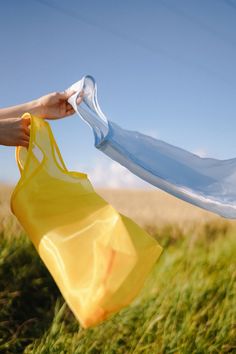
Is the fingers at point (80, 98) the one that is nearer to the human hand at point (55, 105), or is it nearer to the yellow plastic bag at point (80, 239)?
the human hand at point (55, 105)

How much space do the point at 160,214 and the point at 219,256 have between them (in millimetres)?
605

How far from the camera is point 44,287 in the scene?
2.47 metres

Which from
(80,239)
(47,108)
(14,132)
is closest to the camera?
(80,239)

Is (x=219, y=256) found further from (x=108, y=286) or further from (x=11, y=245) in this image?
(x=108, y=286)

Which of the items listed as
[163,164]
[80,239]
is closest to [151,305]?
[163,164]

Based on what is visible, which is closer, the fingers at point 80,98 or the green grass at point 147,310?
the fingers at point 80,98

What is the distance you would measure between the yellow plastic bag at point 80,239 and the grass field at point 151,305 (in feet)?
3.18

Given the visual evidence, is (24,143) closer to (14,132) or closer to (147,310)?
(14,132)

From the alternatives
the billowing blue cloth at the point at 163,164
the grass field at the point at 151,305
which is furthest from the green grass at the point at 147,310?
the billowing blue cloth at the point at 163,164

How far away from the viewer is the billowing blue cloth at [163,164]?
4.21 feet

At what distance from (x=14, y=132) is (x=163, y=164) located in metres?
0.44

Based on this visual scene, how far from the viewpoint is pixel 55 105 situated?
1.34 m

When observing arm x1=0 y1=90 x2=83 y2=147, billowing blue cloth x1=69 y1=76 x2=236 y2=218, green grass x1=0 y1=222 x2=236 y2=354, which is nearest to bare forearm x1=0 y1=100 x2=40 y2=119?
arm x1=0 y1=90 x2=83 y2=147

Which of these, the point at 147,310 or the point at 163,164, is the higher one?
the point at 163,164
